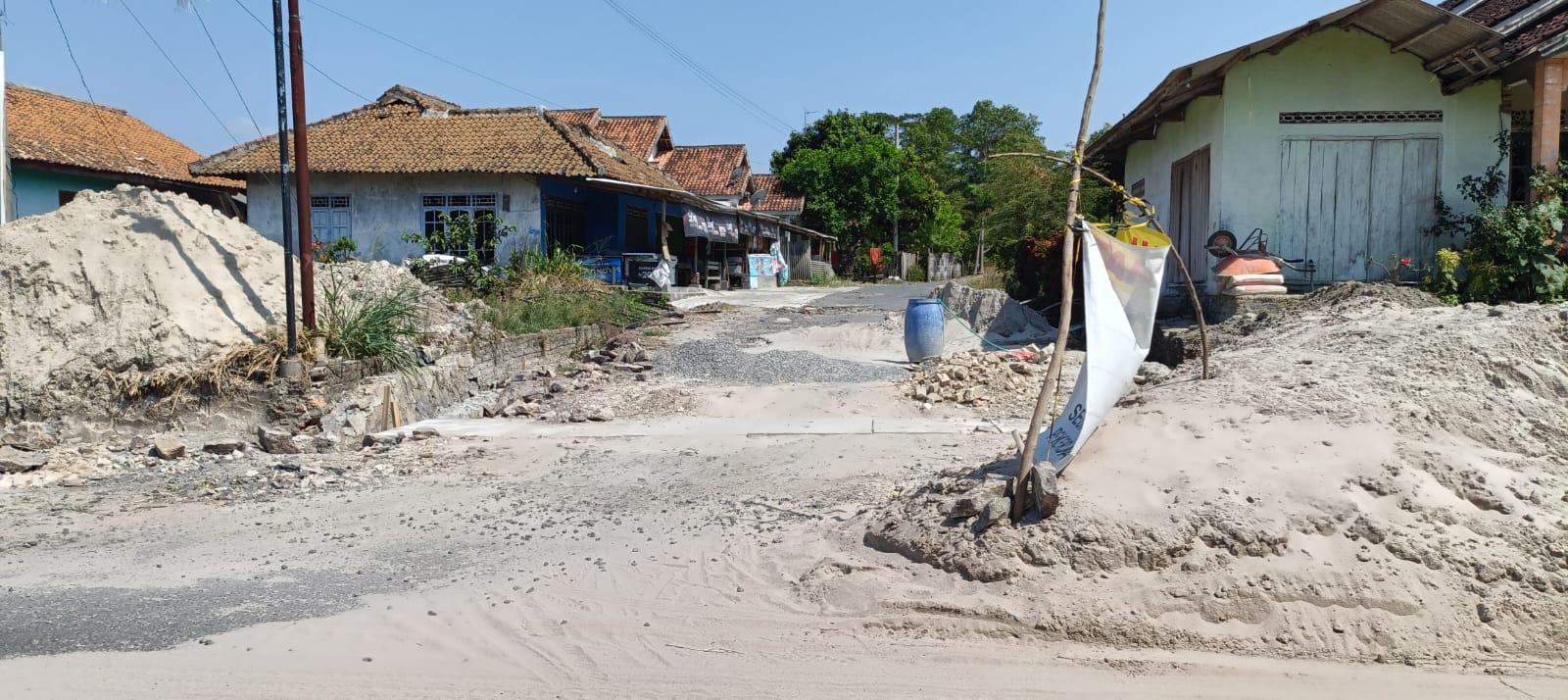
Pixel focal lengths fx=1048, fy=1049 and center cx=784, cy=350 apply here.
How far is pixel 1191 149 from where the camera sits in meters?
13.9

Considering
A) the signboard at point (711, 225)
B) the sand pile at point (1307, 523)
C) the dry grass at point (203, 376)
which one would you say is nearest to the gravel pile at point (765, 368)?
the dry grass at point (203, 376)

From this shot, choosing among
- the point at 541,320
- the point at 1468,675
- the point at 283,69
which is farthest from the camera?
the point at 541,320

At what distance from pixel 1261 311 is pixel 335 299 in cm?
977

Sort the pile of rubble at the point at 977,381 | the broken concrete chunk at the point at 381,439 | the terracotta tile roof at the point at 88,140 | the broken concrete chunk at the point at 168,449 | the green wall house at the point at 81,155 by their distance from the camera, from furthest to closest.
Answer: the terracotta tile roof at the point at 88,140 < the green wall house at the point at 81,155 < the pile of rubble at the point at 977,381 < the broken concrete chunk at the point at 381,439 < the broken concrete chunk at the point at 168,449

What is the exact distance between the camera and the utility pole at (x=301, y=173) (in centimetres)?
978

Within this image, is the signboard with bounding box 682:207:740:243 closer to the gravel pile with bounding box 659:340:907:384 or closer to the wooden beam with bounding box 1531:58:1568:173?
the gravel pile with bounding box 659:340:907:384

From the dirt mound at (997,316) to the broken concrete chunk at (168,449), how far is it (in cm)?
988

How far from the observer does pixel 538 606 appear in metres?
4.86

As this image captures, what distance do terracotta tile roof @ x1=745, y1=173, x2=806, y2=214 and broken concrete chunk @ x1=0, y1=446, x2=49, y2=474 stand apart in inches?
1252

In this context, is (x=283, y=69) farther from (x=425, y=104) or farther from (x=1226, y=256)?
(x=425, y=104)

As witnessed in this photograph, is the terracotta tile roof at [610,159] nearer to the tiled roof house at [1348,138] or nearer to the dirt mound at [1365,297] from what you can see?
the tiled roof house at [1348,138]

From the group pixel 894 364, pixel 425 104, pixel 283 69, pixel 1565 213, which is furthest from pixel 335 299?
pixel 425 104

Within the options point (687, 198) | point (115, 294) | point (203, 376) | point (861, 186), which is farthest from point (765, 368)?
point (861, 186)

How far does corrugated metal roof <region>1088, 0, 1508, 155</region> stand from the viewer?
10.8 m
